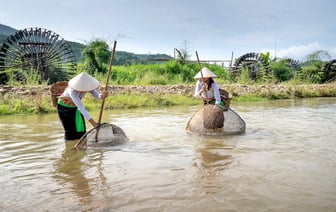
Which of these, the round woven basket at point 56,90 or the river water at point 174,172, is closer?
the river water at point 174,172

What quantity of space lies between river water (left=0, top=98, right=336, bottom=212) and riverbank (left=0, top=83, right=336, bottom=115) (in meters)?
3.58

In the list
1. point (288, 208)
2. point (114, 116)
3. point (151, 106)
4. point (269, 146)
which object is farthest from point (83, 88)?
point (151, 106)

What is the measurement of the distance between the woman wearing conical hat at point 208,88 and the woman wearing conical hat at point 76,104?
2.14 metres

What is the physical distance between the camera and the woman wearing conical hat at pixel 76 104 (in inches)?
216

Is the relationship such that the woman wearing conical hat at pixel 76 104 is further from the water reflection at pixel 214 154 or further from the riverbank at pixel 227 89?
the riverbank at pixel 227 89

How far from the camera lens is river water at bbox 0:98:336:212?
11.1 feet

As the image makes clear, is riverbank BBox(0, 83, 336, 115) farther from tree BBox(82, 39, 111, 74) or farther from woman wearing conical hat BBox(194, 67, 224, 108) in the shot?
tree BBox(82, 39, 111, 74)

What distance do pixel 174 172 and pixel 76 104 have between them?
195 cm

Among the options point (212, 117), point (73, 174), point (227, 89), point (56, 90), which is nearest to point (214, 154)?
point (212, 117)

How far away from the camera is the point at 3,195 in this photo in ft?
12.1

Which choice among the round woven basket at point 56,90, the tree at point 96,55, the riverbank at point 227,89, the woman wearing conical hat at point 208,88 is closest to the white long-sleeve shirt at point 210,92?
the woman wearing conical hat at point 208,88

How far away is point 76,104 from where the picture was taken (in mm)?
5500

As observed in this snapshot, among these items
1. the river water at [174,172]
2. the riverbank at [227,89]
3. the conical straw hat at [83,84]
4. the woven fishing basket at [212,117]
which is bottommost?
the river water at [174,172]

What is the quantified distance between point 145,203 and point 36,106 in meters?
8.38
